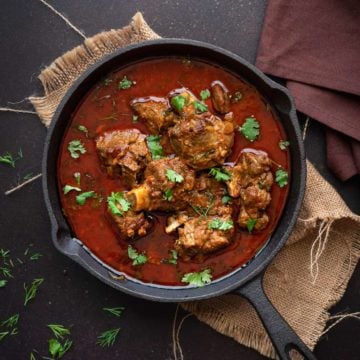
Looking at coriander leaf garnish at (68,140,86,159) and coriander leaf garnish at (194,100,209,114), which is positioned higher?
coriander leaf garnish at (194,100,209,114)

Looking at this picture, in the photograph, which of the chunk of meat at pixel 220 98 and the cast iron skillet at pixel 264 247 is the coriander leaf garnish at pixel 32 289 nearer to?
the cast iron skillet at pixel 264 247

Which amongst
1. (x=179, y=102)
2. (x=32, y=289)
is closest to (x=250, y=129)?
(x=179, y=102)

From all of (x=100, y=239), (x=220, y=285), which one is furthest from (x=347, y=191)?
(x=100, y=239)

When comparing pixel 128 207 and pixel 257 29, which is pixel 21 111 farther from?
pixel 257 29

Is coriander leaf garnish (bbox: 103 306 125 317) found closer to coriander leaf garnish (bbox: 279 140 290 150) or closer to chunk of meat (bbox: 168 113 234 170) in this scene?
chunk of meat (bbox: 168 113 234 170)

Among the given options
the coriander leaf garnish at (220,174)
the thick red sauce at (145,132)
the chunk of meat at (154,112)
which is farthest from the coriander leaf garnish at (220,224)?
the chunk of meat at (154,112)

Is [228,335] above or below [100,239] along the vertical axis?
below

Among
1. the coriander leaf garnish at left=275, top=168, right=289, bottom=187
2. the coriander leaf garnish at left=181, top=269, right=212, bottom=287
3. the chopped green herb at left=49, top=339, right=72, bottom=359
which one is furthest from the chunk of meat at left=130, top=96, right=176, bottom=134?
the chopped green herb at left=49, top=339, right=72, bottom=359
